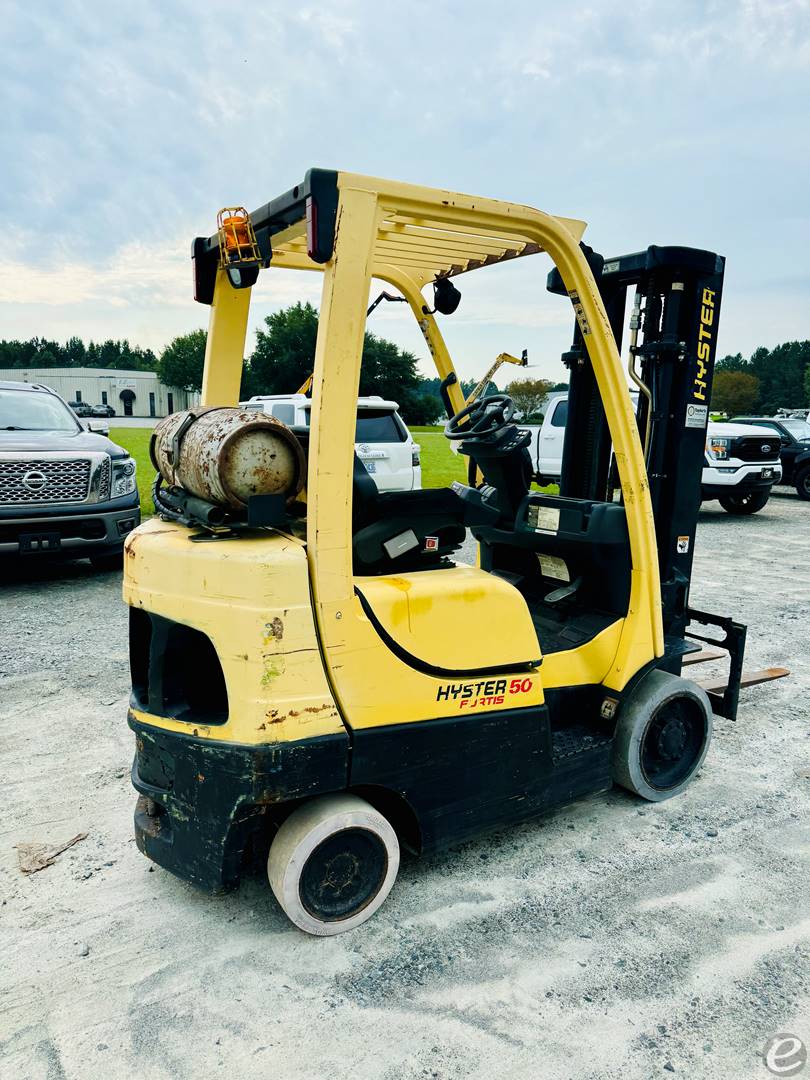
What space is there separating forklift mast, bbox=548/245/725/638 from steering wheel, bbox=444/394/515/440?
0.63 metres

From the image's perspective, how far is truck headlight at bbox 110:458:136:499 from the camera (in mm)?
8250

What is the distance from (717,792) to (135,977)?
279 cm

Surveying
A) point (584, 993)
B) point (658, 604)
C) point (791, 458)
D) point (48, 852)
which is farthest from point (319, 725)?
point (791, 458)

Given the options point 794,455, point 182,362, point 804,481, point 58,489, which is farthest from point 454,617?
point 182,362

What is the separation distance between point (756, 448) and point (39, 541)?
1167cm

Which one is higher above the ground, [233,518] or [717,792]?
[233,518]

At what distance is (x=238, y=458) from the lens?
2625 mm

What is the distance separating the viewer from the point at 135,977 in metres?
2.57

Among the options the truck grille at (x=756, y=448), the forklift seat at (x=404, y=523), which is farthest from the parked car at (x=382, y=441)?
the forklift seat at (x=404, y=523)

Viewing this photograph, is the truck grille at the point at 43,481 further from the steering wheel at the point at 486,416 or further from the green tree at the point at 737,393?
the green tree at the point at 737,393

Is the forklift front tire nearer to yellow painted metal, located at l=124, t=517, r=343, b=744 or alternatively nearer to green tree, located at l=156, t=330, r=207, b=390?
yellow painted metal, located at l=124, t=517, r=343, b=744

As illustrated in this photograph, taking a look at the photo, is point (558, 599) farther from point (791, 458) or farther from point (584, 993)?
point (791, 458)

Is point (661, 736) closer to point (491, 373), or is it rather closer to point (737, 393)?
point (491, 373)

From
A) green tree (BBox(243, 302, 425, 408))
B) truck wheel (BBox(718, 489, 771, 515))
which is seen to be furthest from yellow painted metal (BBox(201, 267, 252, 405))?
green tree (BBox(243, 302, 425, 408))
